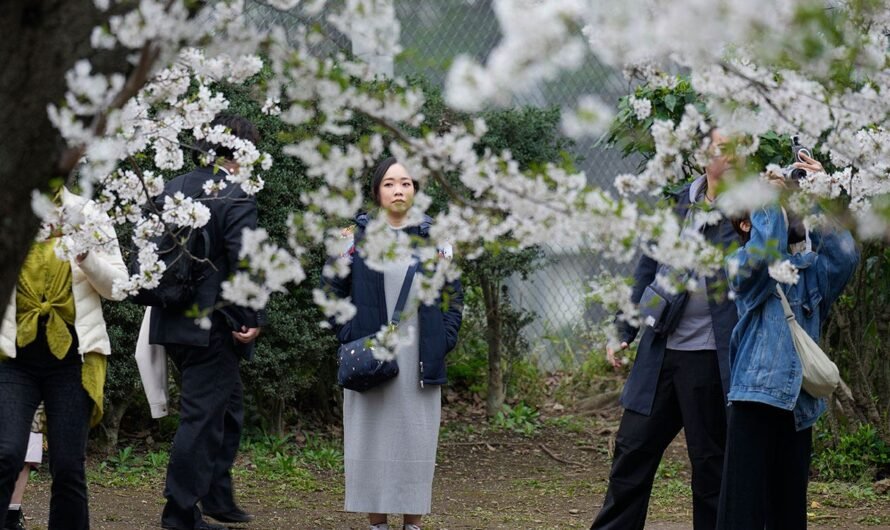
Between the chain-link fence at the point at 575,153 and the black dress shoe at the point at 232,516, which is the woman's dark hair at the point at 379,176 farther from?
the chain-link fence at the point at 575,153

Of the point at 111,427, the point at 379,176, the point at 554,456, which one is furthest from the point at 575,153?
the point at 379,176

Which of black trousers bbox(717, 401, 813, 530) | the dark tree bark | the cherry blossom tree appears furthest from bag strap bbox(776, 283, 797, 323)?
the dark tree bark

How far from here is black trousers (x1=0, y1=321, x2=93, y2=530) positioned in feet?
16.1

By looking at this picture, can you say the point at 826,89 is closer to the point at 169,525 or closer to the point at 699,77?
the point at 699,77

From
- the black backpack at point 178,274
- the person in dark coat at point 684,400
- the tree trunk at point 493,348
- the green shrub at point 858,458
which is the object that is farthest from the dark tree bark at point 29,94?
the tree trunk at point 493,348

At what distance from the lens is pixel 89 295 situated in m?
5.08

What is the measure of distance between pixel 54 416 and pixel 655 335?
8.23 feet

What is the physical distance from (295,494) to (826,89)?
17.6 ft

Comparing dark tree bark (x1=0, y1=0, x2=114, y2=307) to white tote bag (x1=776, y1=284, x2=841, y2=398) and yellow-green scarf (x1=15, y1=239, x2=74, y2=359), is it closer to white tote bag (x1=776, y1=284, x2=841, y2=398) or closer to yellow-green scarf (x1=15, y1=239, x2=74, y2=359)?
yellow-green scarf (x1=15, y1=239, x2=74, y2=359)

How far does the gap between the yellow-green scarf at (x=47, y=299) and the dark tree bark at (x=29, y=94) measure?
101 inches

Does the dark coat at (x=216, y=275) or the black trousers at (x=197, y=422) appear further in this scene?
the black trousers at (x=197, y=422)

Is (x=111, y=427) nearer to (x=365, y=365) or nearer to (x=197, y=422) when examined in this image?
(x=197, y=422)

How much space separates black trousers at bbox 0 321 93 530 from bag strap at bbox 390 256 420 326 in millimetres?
1464

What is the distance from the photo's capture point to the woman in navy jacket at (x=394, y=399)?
5949mm
